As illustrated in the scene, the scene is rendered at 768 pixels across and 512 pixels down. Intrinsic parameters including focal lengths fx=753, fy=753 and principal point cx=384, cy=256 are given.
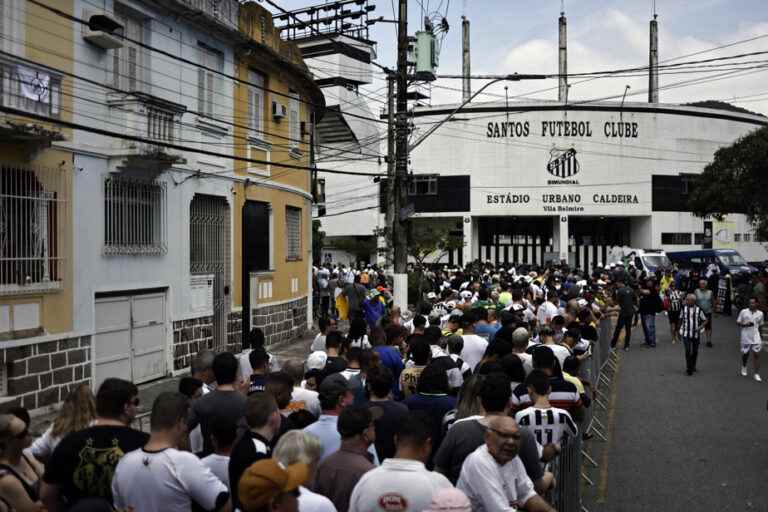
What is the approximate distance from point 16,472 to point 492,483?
9.34 ft

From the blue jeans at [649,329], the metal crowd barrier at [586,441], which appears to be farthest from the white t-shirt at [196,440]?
the blue jeans at [649,329]

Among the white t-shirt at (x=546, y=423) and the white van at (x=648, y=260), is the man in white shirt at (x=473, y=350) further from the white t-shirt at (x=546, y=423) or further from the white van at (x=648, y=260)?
the white van at (x=648, y=260)

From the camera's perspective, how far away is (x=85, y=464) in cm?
438

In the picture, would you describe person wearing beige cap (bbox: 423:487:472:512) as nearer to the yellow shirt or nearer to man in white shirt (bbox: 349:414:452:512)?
man in white shirt (bbox: 349:414:452:512)

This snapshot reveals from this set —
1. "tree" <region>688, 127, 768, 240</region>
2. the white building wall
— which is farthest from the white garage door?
"tree" <region>688, 127, 768, 240</region>

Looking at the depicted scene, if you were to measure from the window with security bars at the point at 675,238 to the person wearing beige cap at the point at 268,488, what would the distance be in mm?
53551

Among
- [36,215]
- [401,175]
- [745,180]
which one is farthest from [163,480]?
[745,180]

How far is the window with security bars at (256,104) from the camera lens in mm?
18234

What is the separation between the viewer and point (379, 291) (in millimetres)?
19141

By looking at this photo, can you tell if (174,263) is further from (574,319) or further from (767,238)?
(767,238)

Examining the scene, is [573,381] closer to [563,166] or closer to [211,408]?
[211,408]

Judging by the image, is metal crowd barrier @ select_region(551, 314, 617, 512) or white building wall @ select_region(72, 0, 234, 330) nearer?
metal crowd barrier @ select_region(551, 314, 617, 512)

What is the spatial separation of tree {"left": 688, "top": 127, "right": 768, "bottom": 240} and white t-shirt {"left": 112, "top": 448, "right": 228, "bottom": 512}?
26079mm

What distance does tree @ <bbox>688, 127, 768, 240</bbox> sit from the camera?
1043 inches
